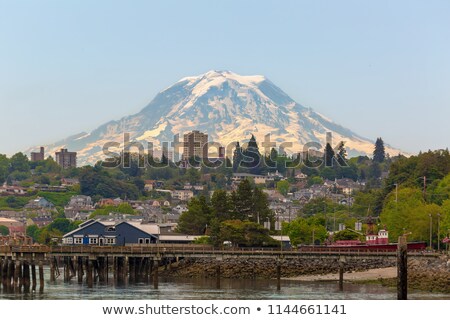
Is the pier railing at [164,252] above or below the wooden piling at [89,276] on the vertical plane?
above

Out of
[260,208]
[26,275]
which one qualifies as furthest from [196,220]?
[26,275]

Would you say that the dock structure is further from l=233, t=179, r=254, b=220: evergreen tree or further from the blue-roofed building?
l=233, t=179, r=254, b=220: evergreen tree

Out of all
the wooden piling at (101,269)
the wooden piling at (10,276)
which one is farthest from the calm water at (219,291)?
the wooden piling at (10,276)

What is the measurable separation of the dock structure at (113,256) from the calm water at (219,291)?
1.53 m

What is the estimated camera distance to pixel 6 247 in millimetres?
122875

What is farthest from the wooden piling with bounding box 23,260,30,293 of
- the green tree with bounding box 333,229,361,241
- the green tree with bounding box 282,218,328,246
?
the green tree with bounding box 282,218,328,246

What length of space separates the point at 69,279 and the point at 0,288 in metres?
19.1

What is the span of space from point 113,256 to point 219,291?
2014cm

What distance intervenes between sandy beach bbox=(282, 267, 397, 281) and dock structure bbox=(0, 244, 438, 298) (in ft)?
7.82

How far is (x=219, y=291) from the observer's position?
118062 mm

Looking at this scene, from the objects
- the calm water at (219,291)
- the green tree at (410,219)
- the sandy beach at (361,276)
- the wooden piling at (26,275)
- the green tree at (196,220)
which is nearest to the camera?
the calm water at (219,291)

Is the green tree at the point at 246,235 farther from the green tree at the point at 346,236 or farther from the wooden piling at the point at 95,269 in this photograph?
the wooden piling at the point at 95,269

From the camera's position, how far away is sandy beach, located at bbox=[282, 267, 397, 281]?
13312 centimetres

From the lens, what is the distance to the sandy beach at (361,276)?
13312cm
